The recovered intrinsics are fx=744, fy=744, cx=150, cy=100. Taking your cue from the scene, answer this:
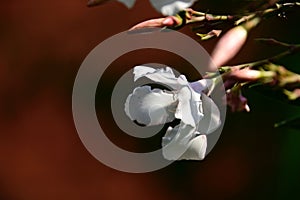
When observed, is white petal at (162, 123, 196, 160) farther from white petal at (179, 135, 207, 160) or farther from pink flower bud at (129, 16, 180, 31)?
pink flower bud at (129, 16, 180, 31)

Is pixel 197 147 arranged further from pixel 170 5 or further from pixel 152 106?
pixel 170 5

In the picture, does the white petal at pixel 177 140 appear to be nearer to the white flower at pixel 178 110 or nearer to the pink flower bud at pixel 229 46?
the white flower at pixel 178 110

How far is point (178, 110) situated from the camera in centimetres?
101

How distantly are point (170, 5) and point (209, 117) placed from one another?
17cm

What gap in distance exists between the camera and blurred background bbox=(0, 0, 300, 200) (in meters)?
2.57

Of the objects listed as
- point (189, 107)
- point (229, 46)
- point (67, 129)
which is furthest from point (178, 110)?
point (67, 129)

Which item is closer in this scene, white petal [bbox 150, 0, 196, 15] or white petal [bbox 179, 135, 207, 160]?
white petal [bbox 150, 0, 196, 15]

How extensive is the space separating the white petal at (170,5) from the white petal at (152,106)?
0.59 feet

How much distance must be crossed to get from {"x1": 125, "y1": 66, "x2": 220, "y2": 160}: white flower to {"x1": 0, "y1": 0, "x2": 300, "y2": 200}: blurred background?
4.92ft

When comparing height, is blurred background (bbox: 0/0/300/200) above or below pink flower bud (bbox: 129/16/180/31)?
below

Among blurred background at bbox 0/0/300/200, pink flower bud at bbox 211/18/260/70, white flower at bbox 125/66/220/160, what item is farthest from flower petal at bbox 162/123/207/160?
blurred background at bbox 0/0/300/200

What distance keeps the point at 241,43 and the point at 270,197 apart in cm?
165

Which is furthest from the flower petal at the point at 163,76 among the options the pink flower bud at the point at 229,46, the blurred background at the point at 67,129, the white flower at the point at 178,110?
the blurred background at the point at 67,129

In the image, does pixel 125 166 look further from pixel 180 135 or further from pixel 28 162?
pixel 180 135
